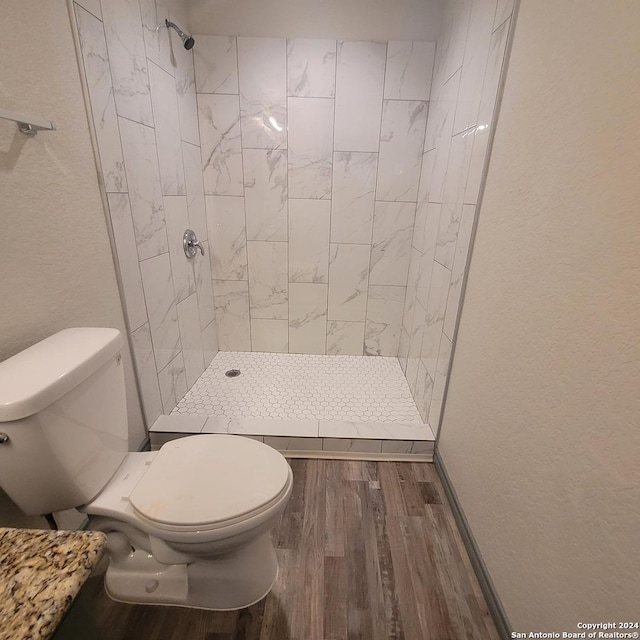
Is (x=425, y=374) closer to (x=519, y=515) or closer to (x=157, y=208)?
(x=519, y=515)

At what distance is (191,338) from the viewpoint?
2027 mm

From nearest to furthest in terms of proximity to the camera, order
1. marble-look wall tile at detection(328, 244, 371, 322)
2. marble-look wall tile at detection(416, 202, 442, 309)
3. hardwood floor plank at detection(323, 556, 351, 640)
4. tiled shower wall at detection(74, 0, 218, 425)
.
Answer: hardwood floor plank at detection(323, 556, 351, 640)
tiled shower wall at detection(74, 0, 218, 425)
marble-look wall tile at detection(416, 202, 442, 309)
marble-look wall tile at detection(328, 244, 371, 322)

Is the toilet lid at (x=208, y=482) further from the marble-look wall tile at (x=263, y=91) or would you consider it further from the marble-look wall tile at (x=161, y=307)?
the marble-look wall tile at (x=263, y=91)

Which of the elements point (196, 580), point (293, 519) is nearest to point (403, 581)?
point (293, 519)

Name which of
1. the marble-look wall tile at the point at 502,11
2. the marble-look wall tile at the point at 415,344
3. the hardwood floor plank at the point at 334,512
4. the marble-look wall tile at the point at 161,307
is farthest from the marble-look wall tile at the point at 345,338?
the marble-look wall tile at the point at 502,11

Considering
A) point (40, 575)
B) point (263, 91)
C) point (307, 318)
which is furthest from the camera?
point (307, 318)

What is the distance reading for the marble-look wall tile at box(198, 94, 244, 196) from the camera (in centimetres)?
196

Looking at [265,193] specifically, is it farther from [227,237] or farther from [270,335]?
[270,335]

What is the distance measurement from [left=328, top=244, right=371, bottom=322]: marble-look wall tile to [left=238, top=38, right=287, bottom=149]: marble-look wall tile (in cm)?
75

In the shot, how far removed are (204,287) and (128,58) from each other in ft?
3.89

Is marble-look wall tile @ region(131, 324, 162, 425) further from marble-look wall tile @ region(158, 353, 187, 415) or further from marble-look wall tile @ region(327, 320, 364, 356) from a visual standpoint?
marble-look wall tile @ region(327, 320, 364, 356)

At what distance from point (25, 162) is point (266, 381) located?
155 centimetres

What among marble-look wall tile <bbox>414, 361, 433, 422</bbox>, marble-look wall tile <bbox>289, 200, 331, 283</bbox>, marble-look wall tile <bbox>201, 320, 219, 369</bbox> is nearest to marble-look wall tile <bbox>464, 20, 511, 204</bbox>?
marble-look wall tile <bbox>414, 361, 433, 422</bbox>

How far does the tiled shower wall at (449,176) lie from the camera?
1.24 metres
